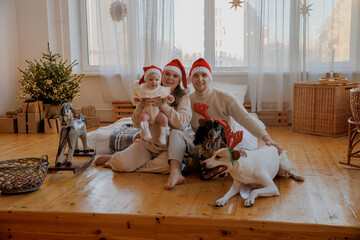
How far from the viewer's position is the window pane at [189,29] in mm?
4980

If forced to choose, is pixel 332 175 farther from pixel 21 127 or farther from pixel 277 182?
pixel 21 127

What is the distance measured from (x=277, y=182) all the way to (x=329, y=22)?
274cm

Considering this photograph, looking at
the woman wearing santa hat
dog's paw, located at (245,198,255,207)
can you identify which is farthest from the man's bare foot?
dog's paw, located at (245,198,255,207)

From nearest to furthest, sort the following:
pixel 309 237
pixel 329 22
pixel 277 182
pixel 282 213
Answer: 1. pixel 309 237
2. pixel 282 213
3. pixel 277 182
4. pixel 329 22

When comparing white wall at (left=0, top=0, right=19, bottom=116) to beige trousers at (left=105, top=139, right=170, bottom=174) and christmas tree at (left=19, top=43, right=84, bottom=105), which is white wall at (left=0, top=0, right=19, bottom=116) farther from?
beige trousers at (left=105, top=139, right=170, bottom=174)

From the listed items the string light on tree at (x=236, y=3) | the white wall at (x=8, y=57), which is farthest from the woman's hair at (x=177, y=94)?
the white wall at (x=8, y=57)

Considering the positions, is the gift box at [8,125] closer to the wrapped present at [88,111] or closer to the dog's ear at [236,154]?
the wrapped present at [88,111]

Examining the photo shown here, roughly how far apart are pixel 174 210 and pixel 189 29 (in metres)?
3.42

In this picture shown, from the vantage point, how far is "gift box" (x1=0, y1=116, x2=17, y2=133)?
451 cm

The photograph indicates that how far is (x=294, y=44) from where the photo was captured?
4578 mm

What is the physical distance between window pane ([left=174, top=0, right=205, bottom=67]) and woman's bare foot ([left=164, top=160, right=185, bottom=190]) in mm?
2673

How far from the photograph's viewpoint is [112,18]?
4.96m

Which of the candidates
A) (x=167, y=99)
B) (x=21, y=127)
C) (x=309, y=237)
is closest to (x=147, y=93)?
(x=167, y=99)

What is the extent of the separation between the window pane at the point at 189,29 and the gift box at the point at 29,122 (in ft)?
6.10
